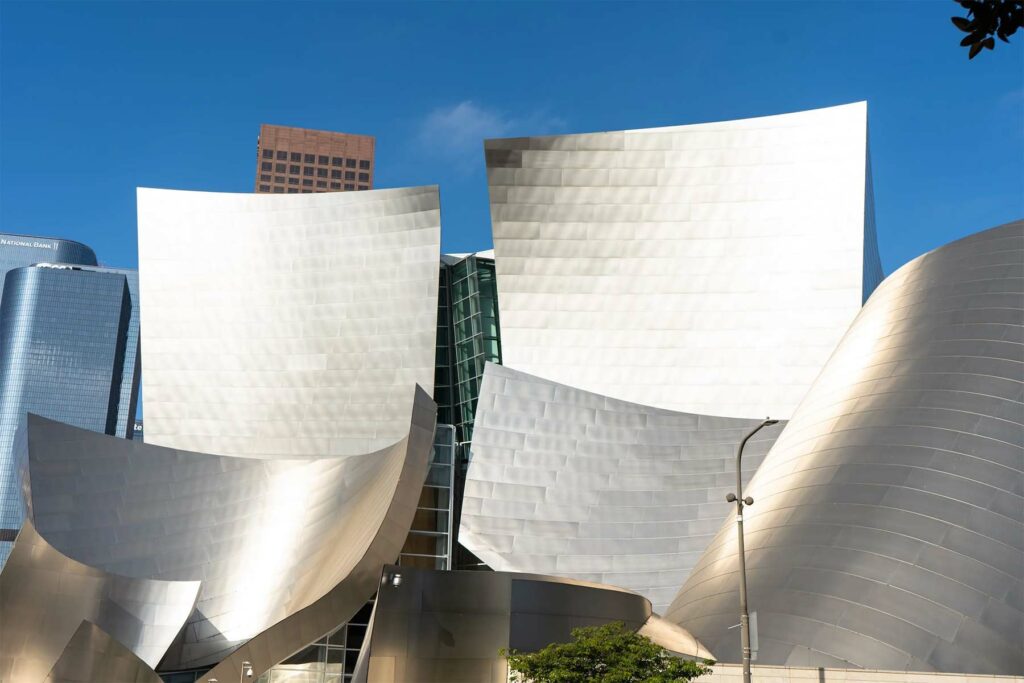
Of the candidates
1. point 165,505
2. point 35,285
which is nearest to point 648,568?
point 165,505

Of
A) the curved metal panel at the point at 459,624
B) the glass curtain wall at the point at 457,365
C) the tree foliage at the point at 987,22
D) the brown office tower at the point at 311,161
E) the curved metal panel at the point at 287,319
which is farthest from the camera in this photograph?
the brown office tower at the point at 311,161

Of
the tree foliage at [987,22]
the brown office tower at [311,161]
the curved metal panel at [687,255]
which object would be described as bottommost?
the tree foliage at [987,22]

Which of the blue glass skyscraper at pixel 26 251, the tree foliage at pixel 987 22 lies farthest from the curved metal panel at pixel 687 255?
the blue glass skyscraper at pixel 26 251

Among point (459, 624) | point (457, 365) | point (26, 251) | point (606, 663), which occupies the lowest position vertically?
point (606, 663)

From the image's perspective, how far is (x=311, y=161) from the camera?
518ft

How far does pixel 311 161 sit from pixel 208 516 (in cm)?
14111

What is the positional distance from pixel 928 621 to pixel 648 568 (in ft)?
36.6

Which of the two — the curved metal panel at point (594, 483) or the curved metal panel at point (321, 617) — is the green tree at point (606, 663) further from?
the curved metal panel at point (594, 483)

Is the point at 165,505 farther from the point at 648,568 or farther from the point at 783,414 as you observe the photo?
the point at 783,414

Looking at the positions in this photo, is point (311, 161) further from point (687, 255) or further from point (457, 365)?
point (687, 255)

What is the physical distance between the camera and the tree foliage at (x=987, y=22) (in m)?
3.67

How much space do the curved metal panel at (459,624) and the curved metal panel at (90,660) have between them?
4.94 m

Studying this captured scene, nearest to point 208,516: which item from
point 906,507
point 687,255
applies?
point 906,507

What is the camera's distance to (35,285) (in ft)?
468
